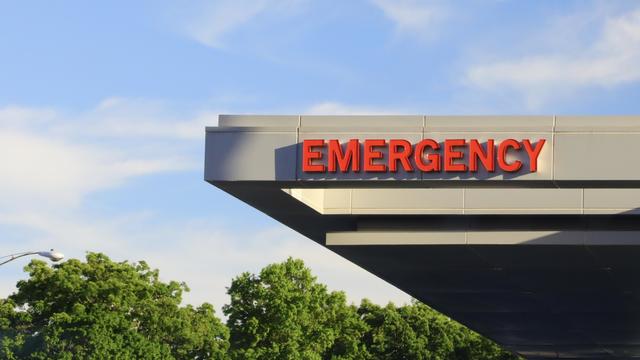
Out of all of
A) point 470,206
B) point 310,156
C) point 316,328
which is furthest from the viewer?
point 316,328

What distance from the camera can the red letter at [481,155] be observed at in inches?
1011

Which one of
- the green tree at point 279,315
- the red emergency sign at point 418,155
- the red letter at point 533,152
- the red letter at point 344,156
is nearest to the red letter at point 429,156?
the red emergency sign at point 418,155

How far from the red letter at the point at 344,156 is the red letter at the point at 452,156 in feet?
6.31

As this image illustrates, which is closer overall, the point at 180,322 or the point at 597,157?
the point at 597,157

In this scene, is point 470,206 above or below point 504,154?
below

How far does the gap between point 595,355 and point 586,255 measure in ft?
137

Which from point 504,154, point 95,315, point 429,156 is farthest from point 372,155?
point 95,315

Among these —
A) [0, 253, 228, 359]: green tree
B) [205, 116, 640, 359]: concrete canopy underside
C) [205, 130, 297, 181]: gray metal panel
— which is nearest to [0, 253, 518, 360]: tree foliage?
[0, 253, 228, 359]: green tree

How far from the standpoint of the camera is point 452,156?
2584 centimetres

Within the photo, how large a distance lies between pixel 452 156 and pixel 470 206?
4.58 m

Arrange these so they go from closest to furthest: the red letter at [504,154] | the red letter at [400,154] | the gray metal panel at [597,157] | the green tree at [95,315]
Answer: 1. the gray metal panel at [597,157]
2. the red letter at [504,154]
3. the red letter at [400,154]
4. the green tree at [95,315]

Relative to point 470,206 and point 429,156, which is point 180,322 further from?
point 429,156

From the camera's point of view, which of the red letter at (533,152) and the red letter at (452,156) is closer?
the red letter at (533,152)

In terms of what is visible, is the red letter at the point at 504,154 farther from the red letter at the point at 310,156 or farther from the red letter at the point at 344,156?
the red letter at the point at 310,156
